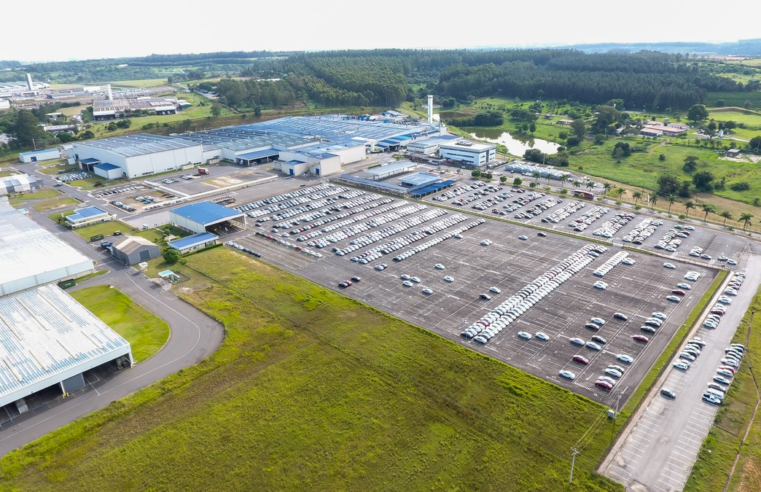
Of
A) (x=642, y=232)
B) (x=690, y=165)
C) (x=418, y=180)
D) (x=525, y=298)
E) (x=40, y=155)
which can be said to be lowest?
(x=525, y=298)

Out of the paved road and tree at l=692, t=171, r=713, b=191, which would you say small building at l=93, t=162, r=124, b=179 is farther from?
tree at l=692, t=171, r=713, b=191

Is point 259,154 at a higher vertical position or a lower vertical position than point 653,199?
higher

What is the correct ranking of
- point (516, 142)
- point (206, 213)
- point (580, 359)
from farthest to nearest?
point (516, 142), point (206, 213), point (580, 359)

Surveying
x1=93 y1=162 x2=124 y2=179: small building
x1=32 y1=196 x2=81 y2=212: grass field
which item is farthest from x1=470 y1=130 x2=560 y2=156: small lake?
x1=32 y1=196 x2=81 y2=212: grass field

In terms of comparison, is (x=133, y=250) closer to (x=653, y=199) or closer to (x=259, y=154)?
(x=259, y=154)

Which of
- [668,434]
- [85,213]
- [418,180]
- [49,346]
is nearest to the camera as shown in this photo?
[668,434]

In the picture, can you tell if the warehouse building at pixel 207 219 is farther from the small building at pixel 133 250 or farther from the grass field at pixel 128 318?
the grass field at pixel 128 318

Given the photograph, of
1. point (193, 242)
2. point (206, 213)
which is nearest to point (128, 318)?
point (193, 242)

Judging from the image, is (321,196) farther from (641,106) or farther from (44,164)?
(641,106)
